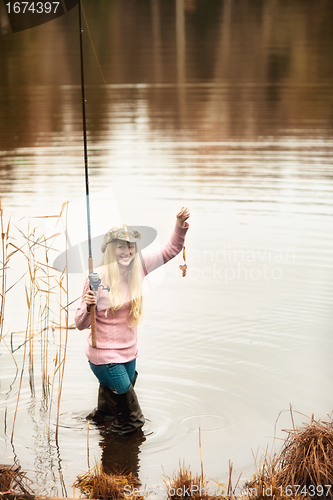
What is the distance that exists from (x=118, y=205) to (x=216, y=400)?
155 inches

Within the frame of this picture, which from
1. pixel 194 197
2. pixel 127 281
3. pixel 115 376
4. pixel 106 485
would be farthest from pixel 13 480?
pixel 194 197

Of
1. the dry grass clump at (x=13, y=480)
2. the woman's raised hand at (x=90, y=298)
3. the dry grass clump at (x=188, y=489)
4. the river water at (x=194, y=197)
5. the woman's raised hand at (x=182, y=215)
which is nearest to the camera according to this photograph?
the dry grass clump at (x=188, y=489)

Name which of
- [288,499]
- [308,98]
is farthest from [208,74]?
[288,499]

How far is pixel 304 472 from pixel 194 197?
5091mm

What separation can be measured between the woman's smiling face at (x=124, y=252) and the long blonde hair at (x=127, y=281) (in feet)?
0.05

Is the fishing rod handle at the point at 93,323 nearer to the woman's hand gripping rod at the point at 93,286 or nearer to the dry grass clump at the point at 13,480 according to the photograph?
the woman's hand gripping rod at the point at 93,286

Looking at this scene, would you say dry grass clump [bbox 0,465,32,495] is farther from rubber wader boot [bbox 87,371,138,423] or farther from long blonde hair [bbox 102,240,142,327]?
long blonde hair [bbox 102,240,142,327]

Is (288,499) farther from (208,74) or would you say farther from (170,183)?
(208,74)

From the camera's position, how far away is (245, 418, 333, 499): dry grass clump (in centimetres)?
215

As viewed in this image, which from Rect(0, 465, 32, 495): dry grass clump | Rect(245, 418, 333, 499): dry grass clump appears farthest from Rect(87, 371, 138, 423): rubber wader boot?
Rect(245, 418, 333, 499): dry grass clump

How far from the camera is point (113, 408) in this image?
2818 millimetres

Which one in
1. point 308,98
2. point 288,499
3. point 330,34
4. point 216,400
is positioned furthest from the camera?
point 330,34

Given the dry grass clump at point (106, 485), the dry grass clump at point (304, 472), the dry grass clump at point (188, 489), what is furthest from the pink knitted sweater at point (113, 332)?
the dry grass clump at point (304, 472)

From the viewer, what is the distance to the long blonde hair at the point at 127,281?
2.76m
